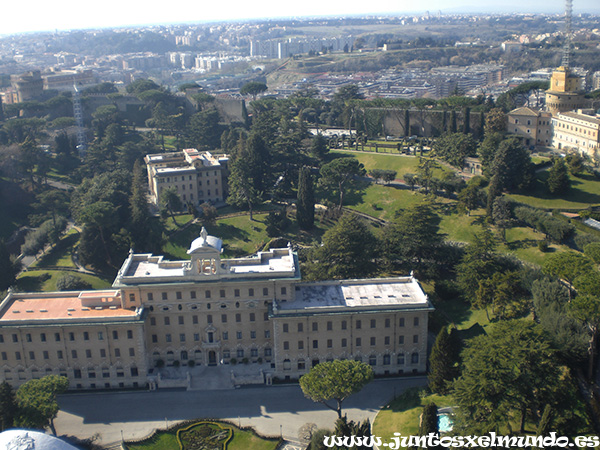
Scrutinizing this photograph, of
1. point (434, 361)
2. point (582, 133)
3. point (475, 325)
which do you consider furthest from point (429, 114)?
point (434, 361)

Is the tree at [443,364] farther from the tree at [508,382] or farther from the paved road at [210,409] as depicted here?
the tree at [508,382]

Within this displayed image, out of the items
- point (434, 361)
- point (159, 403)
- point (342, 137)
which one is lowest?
point (159, 403)

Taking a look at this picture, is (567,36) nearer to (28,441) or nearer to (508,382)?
(508,382)

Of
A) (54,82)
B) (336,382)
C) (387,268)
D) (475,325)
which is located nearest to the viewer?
(336,382)

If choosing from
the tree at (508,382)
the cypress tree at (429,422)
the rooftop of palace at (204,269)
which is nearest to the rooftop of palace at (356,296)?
the rooftop of palace at (204,269)

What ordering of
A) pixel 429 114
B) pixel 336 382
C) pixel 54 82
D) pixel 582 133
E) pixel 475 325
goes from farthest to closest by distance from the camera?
pixel 54 82, pixel 429 114, pixel 582 133, pixel 475 325, pixel 336 382

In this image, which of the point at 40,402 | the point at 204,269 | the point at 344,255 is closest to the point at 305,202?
the point at 344,255

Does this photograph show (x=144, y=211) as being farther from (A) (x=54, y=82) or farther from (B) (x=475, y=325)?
(A) (x=54, y=82)

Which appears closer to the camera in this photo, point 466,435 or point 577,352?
point 466,435
